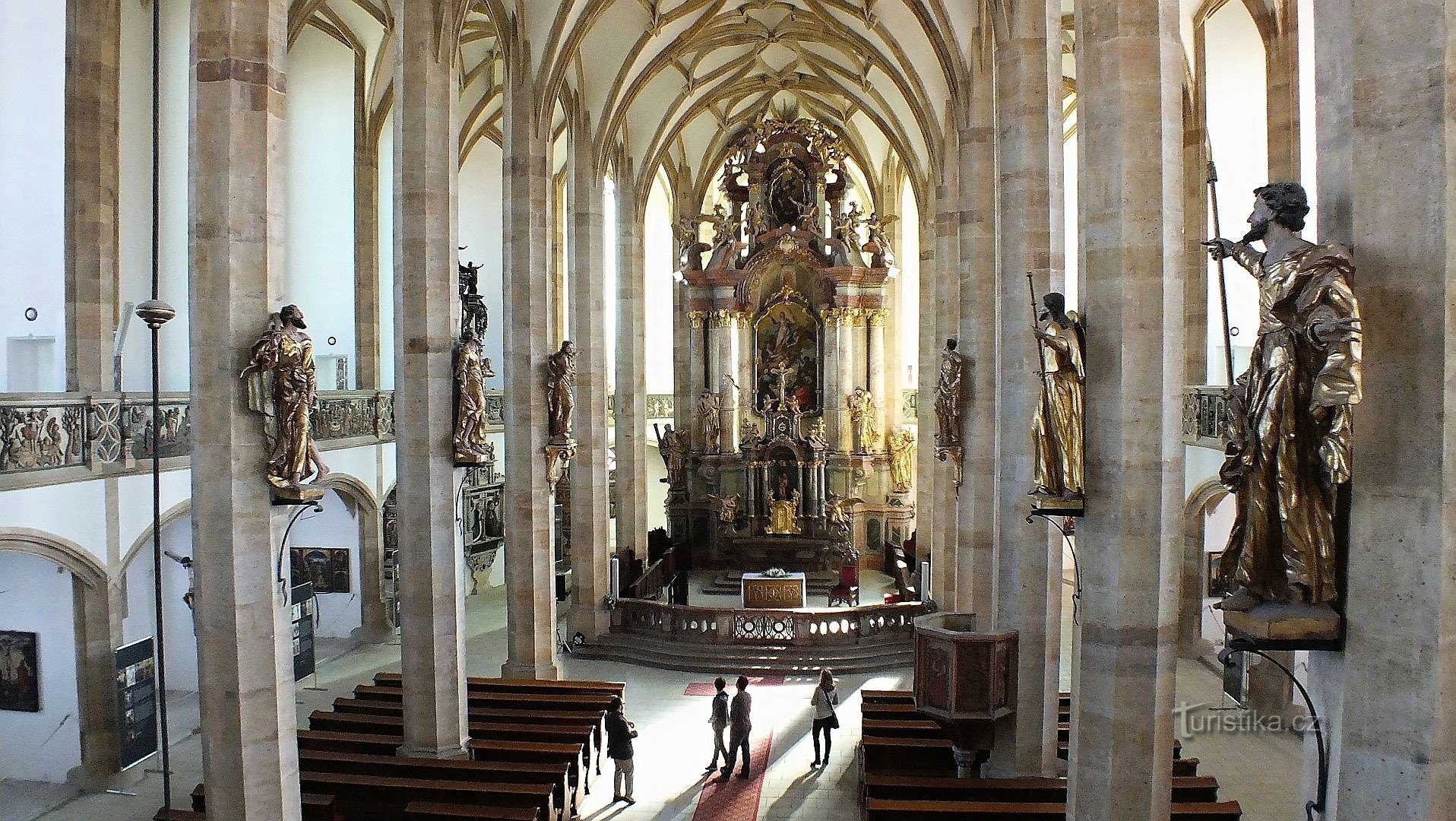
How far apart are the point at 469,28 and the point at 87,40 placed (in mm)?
7887

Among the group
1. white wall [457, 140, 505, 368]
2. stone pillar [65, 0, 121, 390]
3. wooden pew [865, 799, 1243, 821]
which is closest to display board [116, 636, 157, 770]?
stone pillar [65, 0, 121, 390]

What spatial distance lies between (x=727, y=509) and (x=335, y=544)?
10159mm

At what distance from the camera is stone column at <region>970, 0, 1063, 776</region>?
375 inches

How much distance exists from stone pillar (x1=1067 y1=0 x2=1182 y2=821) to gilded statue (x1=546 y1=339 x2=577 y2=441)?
9.10 m

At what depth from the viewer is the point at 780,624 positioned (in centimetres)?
1731

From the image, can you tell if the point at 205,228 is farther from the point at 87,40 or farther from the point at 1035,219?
the point at 1035,219

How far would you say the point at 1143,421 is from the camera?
635cm

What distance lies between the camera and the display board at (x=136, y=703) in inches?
457

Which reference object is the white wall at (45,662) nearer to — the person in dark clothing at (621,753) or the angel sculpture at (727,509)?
the person in dark clothing at (621,753)

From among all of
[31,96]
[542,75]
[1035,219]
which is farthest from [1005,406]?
[31,96]

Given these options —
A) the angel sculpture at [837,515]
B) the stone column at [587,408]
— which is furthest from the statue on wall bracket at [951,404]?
the angel sculpture at [837,515]

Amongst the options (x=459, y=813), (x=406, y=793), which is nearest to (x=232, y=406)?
(x=459, y=813)

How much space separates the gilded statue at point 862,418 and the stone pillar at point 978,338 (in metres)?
11.7

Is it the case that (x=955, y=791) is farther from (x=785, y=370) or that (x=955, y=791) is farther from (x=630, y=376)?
(x=785, y=370)
